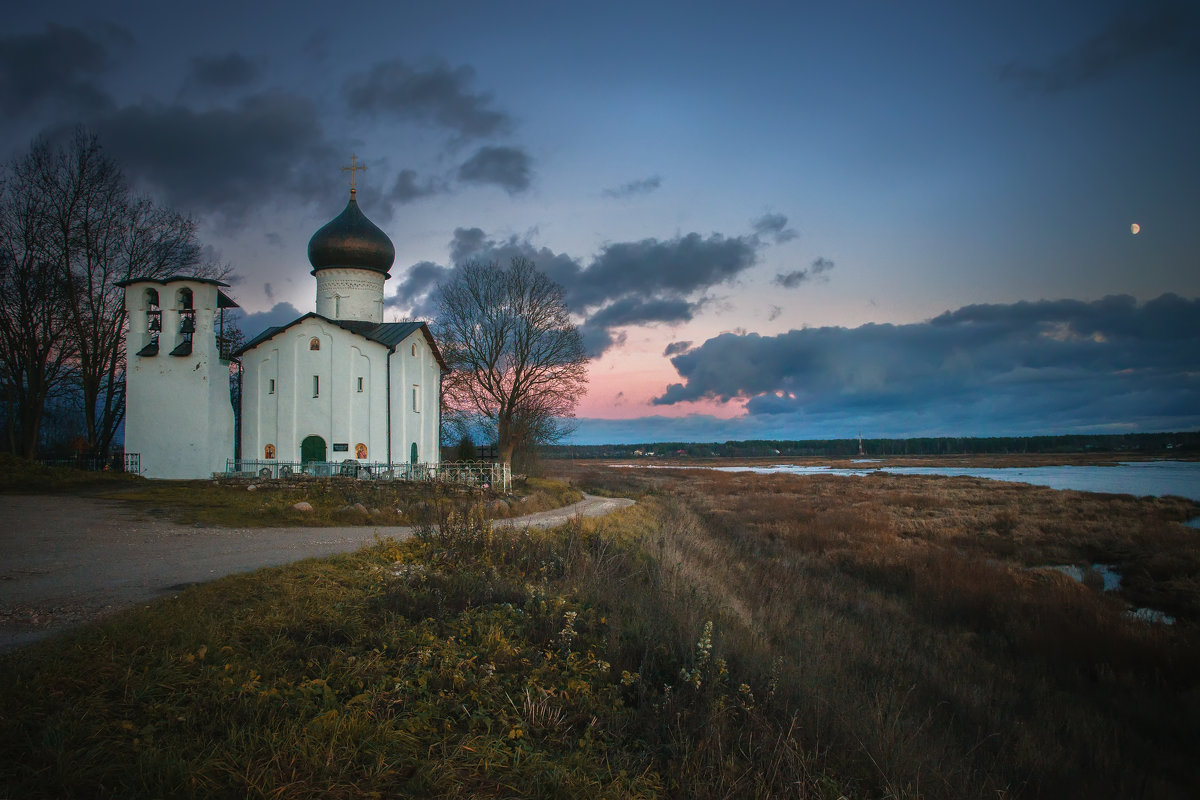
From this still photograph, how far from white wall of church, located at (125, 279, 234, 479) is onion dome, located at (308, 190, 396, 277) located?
5812 mm

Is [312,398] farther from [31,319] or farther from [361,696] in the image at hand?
[361,696]

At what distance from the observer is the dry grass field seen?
5980 millimetres

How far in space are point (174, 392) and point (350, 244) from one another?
980 cm

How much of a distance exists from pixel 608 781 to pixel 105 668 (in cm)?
337

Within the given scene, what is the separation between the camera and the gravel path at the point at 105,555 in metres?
5.80

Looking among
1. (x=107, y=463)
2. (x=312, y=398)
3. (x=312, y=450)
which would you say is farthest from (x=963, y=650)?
(x=107, y=463)

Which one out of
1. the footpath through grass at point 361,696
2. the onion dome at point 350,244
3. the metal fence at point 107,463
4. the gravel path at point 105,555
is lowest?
the footpath through grass at point 361,696

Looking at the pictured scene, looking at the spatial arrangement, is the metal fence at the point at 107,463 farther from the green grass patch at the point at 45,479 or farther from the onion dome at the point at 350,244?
the onion dome at the point at 350,244

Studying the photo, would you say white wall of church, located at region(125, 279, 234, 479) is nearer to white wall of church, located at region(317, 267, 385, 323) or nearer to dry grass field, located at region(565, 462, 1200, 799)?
white wall of church, located at region(317, 267, 385, 323)

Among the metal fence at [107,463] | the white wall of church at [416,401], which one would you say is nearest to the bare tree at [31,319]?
the metal fence at [107,463]

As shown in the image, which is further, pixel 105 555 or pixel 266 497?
pixel 266 497

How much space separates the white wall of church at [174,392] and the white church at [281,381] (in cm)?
4

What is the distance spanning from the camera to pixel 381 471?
24.9 m

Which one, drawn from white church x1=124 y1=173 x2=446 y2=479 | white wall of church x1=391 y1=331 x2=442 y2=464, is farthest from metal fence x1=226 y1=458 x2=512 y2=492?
white wall of church x1=391 y1=331 x2=442 y2=464
